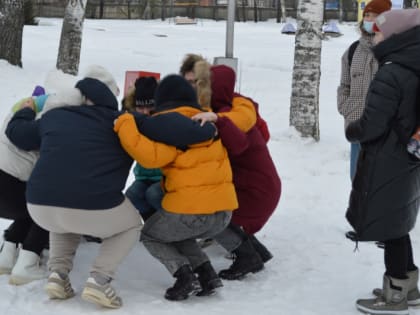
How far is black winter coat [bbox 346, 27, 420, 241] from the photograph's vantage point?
3.75 metres

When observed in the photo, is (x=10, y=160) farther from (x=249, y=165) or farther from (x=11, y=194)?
(x=249, y=165)

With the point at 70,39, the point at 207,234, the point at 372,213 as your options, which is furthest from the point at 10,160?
the point at 70,39

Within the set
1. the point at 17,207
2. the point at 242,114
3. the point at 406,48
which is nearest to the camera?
the point at 406,48

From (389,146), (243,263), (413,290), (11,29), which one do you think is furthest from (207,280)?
(11,29)

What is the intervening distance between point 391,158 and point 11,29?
10.5 m

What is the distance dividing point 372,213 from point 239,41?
19569mm

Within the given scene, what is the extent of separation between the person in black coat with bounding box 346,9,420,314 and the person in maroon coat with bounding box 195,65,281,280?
81 cm

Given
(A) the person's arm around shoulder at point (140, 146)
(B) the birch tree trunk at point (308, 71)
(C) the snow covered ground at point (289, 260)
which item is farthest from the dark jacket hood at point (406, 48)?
(B) the birch tree trunk at point (308, 71)

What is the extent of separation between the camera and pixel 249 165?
4.66m

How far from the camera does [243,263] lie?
4.54 metres

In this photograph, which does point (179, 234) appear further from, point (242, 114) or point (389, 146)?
point (389, 146)

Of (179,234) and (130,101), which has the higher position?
(130,101)

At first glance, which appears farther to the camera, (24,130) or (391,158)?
(24,130)

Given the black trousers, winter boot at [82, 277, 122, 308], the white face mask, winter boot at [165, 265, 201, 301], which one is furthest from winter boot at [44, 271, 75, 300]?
the white face mask
